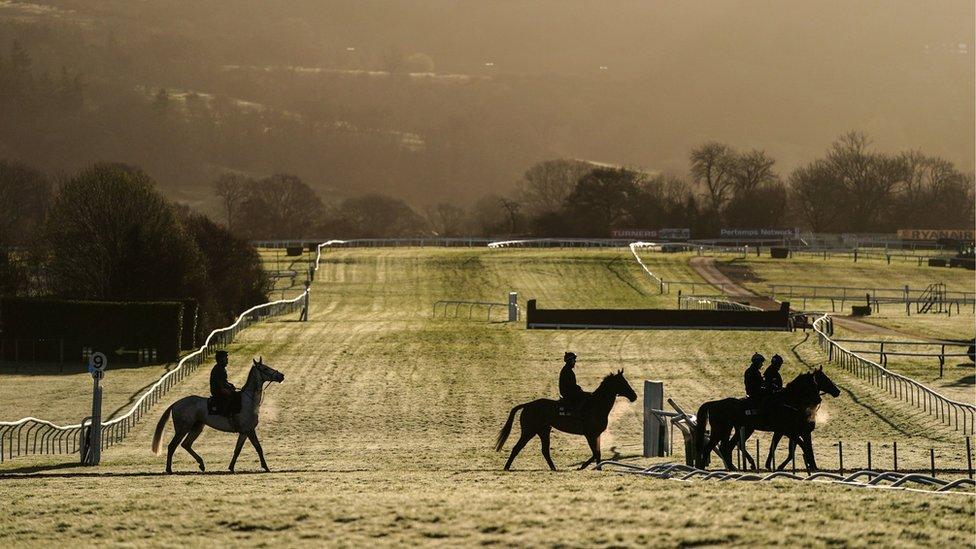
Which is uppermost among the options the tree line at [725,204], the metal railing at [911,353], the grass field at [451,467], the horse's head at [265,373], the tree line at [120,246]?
the tree line at [725,204]

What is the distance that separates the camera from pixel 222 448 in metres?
30.0

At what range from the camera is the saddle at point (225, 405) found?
934 inches

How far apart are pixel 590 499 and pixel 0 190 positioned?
13202 centimetres

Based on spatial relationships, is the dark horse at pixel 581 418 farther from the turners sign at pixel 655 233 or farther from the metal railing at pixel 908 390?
the turners sign at pixel 655 233

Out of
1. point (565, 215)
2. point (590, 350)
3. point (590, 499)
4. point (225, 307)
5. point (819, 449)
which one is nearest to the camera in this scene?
point (590, 499)

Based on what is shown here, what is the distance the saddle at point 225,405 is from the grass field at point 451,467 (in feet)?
3.56

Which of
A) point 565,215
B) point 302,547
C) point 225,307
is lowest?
point 302,547

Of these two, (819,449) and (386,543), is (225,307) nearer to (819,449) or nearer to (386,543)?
(819,449)

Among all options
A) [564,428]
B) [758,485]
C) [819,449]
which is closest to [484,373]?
[819,449]

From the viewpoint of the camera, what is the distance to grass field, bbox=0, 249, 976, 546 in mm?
16031

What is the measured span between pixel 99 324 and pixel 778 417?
31.2 m

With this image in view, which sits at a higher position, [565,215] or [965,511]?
[565,215]

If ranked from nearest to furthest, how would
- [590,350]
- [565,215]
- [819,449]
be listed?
[819,449] → [590,350] → [565,215]

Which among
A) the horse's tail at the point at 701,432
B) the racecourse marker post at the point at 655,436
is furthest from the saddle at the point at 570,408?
the racecourse marker post at the point at 655,436
